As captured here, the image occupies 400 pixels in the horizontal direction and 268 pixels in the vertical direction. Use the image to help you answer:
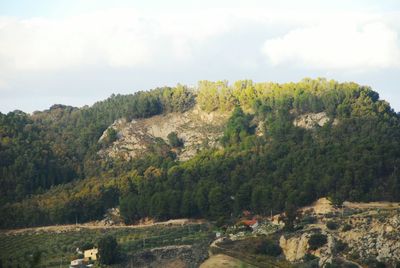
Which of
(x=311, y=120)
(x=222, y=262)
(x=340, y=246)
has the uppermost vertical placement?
(x=311, y=120)

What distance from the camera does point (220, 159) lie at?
10050cm

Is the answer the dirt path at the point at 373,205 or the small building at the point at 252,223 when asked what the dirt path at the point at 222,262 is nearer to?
the small building at the point at 252,223

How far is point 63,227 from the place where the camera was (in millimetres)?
91125

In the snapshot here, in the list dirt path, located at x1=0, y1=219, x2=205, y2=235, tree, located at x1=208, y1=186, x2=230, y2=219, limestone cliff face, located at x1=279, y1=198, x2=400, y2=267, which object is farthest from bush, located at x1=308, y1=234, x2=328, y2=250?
dirt path, located at x1=0, y1=219, x2=205, y2=235

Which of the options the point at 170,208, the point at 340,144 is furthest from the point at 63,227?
the point at 340,144

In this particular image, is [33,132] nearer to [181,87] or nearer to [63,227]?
[181,87]

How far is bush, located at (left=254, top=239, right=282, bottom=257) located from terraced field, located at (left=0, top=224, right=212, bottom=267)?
27.7 ft

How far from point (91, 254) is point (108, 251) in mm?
3329

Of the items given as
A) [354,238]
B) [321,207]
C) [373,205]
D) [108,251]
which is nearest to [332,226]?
[354,238]

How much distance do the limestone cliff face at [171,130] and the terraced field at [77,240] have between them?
25041 millimetres

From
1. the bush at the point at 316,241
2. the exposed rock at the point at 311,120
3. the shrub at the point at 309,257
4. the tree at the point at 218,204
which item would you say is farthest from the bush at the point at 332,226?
the exposed rock at the point at 311,120

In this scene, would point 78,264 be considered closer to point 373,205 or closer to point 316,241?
point 316,241

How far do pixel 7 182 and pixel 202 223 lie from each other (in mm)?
28520

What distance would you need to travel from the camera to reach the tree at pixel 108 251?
71062 millimetres
